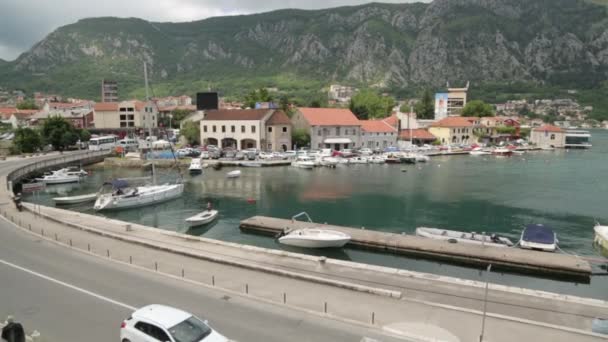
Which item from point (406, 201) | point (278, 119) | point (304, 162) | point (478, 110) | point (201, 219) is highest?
point (478, 110)

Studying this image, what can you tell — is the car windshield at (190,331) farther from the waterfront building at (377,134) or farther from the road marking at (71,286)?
the waterfront building at (377,134)

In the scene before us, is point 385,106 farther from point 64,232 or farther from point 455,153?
point 64,232

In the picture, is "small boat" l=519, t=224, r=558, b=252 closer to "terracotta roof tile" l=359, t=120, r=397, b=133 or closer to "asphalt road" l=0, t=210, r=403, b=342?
"asphalt road" l=0, t=210, r=403, b=342

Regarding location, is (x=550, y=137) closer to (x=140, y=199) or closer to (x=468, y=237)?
(x=468, y=237)

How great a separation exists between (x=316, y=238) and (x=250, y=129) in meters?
61.9

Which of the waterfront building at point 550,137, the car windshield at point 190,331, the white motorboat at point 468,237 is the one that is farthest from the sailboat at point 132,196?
the waterfront building at point 550,137

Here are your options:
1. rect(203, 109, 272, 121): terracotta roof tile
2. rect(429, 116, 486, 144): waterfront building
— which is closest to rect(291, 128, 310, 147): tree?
rect(203, 109, 272, 121): terracotta roof tile

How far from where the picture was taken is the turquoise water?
108 ft

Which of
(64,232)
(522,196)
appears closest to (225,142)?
(522,196)

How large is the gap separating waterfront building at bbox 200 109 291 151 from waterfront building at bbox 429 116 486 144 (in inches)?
1874

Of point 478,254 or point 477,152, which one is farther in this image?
point 477,152

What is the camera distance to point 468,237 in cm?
3144

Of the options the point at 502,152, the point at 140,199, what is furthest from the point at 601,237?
the point at 502,152

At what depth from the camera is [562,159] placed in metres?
94.8
